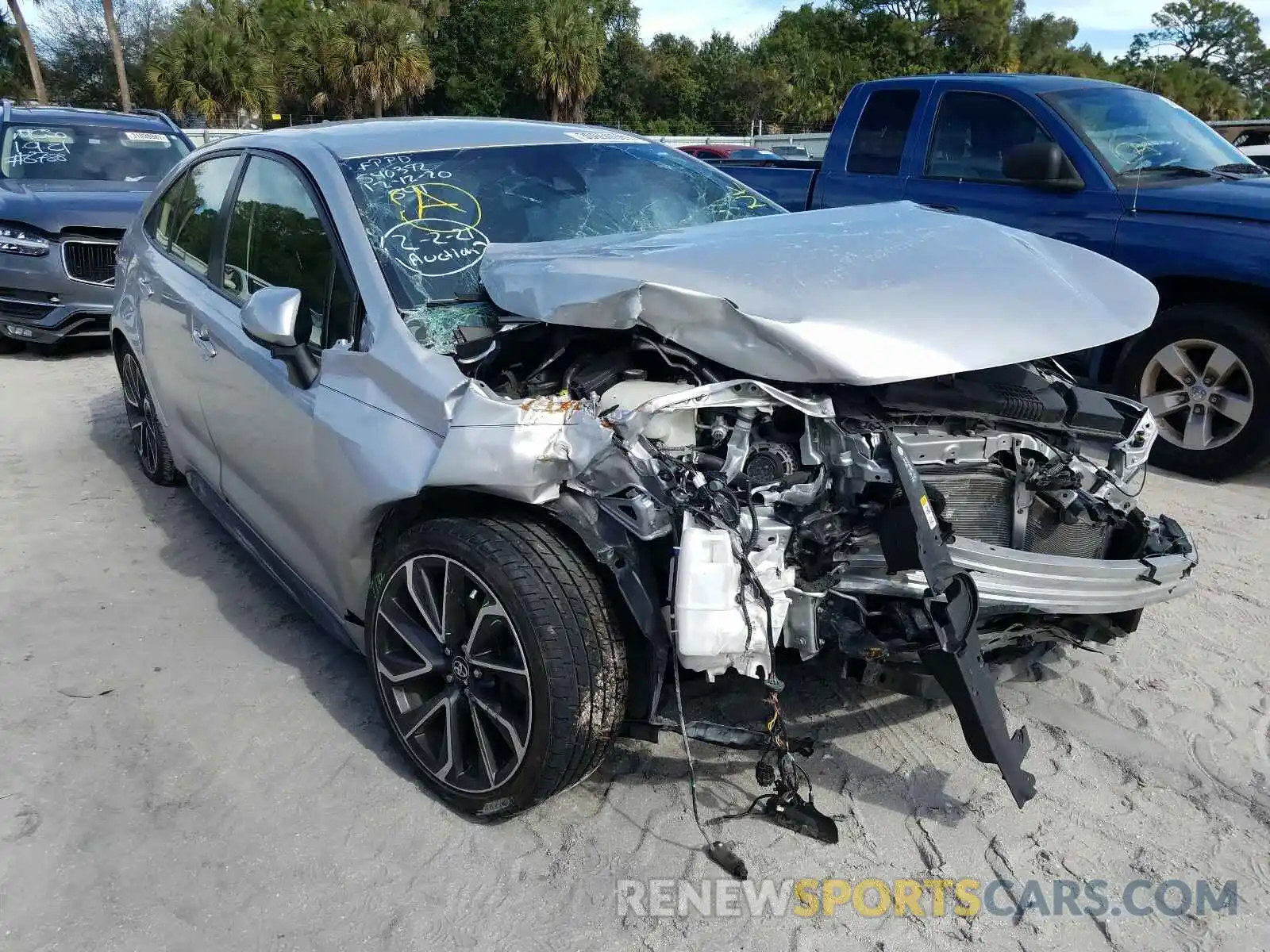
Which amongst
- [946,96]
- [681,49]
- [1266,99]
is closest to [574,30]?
[681,49]

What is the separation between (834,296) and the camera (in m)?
2.65

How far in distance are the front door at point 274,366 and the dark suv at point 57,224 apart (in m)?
5.09

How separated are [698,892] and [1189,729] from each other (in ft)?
5.47

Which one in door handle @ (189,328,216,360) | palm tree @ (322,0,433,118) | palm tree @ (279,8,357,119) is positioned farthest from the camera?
palm tree @ (279,8,357,119)

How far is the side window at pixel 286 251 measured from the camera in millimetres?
3123

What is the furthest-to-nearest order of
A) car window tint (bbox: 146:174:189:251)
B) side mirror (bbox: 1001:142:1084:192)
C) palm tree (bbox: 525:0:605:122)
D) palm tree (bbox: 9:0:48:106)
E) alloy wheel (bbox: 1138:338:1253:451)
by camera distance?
palm tree (bbox: 525:0:605:122), palm tree (bbox: 9:0:48:106), side mirror (bbox: 1001:142:1084:192), alloy wheel (bbox: 1138:338:1253:451), car window tint (bbox: 146:174:189:251)

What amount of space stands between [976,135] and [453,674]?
5.15m

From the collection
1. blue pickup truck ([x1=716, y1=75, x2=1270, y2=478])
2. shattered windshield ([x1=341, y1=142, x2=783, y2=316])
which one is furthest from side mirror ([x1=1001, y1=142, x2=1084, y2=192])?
shattered windshield ([x1=341, y1=142, x2=783, y2=316])

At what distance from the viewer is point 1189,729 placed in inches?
119

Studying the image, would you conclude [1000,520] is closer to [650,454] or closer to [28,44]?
[650,454]

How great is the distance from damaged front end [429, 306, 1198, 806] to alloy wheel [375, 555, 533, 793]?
328mm

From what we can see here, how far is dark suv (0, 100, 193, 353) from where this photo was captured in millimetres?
8266

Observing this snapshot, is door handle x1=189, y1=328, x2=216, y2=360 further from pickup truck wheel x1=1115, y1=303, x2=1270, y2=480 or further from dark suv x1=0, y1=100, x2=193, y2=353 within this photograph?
dark suv x1=0, y1=100, x2=193, y2=353

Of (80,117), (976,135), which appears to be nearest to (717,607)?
(976,135)
